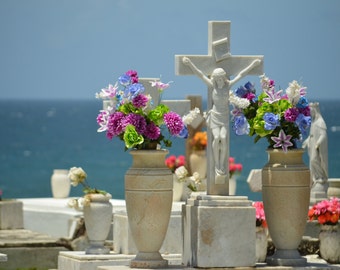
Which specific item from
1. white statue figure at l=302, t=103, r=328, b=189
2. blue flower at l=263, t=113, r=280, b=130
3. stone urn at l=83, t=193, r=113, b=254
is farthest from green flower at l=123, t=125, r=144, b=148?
white statue figure at l=302, t=103, r=328, b=189

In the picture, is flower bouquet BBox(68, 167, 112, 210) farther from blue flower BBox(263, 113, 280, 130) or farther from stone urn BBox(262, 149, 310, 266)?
blue flower BBox(263, 113, 280, 130)

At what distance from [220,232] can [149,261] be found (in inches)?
30.1

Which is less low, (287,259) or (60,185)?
(60,185)

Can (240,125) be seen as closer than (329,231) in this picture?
Yes

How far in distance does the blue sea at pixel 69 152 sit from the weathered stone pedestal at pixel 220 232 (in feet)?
142

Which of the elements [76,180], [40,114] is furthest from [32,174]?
[76,180]

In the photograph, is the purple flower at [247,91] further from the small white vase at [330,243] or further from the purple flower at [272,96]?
the small white vase at [330,243]

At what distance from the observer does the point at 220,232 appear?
1711cm

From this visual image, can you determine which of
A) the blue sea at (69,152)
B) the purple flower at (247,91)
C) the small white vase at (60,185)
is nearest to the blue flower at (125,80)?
the purple flower at (247,91)

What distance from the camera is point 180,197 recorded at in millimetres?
25078

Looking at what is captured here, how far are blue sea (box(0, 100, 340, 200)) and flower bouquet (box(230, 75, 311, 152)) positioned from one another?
42702mm

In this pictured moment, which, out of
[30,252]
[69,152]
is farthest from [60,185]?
[69,152]

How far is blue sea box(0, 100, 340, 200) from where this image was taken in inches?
3118

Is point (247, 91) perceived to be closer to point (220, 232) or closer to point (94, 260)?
point (220, 232)
